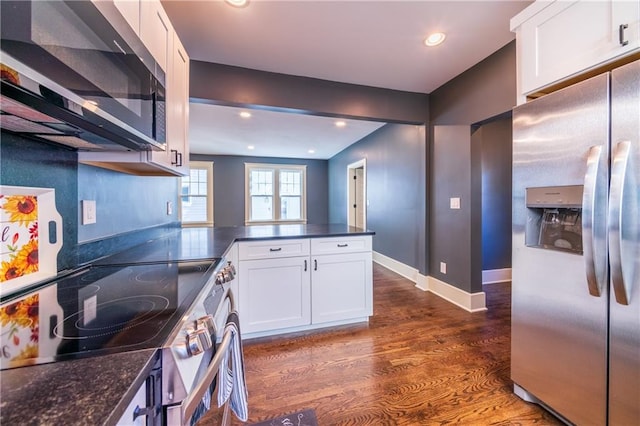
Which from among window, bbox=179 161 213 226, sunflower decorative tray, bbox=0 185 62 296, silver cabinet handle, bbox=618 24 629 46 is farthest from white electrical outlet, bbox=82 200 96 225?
window, bbox=179 161 213 226

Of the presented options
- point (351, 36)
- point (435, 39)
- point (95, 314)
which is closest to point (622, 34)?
point (435, 39)

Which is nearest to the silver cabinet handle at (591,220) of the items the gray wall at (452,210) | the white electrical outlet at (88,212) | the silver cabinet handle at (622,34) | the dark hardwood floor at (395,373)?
the silver cabinet handle at (622,34)

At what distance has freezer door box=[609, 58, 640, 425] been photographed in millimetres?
1021

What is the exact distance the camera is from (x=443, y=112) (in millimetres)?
3055

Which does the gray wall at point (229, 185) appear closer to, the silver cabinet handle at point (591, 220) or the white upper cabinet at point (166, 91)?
the white upper cabinet at point (166, 91)

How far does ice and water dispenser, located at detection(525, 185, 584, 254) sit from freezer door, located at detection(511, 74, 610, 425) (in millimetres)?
30

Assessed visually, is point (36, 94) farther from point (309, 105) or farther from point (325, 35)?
point (309, 105)

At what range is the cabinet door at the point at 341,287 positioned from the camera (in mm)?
2316

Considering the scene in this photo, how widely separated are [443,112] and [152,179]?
306 cm

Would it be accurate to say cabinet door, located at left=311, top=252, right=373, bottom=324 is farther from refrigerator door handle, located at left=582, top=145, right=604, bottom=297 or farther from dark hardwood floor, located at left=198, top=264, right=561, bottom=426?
refrigerator door handle, located at left=582, top=145, right=604, bottom=297

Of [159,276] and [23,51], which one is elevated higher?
[23,51]

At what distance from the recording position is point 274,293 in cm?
222

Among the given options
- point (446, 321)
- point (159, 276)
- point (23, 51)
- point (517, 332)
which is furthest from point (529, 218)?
point (23, 51)

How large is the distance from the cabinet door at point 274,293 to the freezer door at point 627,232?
5.90 ft
